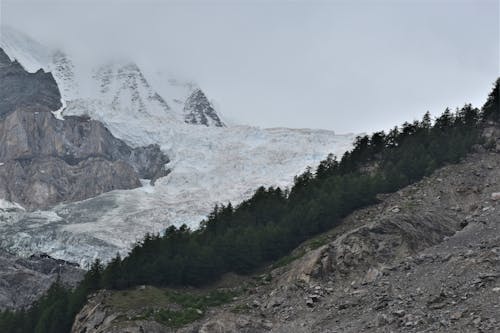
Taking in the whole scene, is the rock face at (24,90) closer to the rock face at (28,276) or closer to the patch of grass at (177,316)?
the rock face at (28,276)

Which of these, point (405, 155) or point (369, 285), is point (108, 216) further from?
point (369, 285)

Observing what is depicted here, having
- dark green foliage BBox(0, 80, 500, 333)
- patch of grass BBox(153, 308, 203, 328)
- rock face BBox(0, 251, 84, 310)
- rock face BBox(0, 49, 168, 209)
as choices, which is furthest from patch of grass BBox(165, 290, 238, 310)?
rock face BBox(0, 49, 168, 209)

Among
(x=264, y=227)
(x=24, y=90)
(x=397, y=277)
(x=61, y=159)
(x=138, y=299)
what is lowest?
(x=138, y=299)

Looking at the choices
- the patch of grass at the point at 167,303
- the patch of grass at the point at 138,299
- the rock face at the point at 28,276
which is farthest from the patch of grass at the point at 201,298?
the rock face at the point at 28,276

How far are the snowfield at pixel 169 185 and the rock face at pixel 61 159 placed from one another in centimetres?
403

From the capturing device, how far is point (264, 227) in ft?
171

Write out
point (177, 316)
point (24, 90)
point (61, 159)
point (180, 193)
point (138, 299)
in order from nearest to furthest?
1. point (177, 316)
2. point (138, 299)
3. point (180, 193)
4. point (61, 159)
5. point (24, 90)

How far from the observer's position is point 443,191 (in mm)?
44688

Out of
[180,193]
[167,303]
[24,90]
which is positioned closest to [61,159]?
[24,90]

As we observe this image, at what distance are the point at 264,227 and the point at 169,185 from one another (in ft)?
284

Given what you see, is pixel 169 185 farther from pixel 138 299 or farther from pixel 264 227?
pixel 138 299

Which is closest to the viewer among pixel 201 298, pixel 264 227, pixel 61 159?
pixel 201 298

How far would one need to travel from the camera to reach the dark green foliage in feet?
155

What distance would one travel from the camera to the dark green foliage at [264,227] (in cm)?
4734
